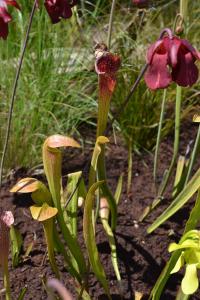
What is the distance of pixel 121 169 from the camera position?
2496 millimetres

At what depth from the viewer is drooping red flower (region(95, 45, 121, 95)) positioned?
1457 millimetres

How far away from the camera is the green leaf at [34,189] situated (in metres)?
1.44

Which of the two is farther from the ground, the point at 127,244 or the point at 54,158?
the point at 54,158

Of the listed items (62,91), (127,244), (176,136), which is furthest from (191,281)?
(62,91)

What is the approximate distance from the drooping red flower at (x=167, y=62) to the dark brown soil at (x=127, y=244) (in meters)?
0.63

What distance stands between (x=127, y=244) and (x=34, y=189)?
0.60m

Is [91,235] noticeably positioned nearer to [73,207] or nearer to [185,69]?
[73,207]

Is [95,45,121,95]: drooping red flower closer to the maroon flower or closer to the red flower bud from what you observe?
the maroon flower

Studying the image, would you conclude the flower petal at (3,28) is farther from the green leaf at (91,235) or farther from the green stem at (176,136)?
the green stem at (176,136)

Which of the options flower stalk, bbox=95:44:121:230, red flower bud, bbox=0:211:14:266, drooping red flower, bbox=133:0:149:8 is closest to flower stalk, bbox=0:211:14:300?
red flower bud, bbox=0:211:14:266

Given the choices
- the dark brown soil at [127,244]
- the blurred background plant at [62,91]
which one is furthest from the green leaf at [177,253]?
the blurred background plant at [62,91]

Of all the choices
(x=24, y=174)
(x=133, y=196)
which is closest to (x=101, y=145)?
(x=133, y=196)

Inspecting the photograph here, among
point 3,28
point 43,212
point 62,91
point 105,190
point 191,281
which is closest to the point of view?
point 191,281

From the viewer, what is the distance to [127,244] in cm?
195
